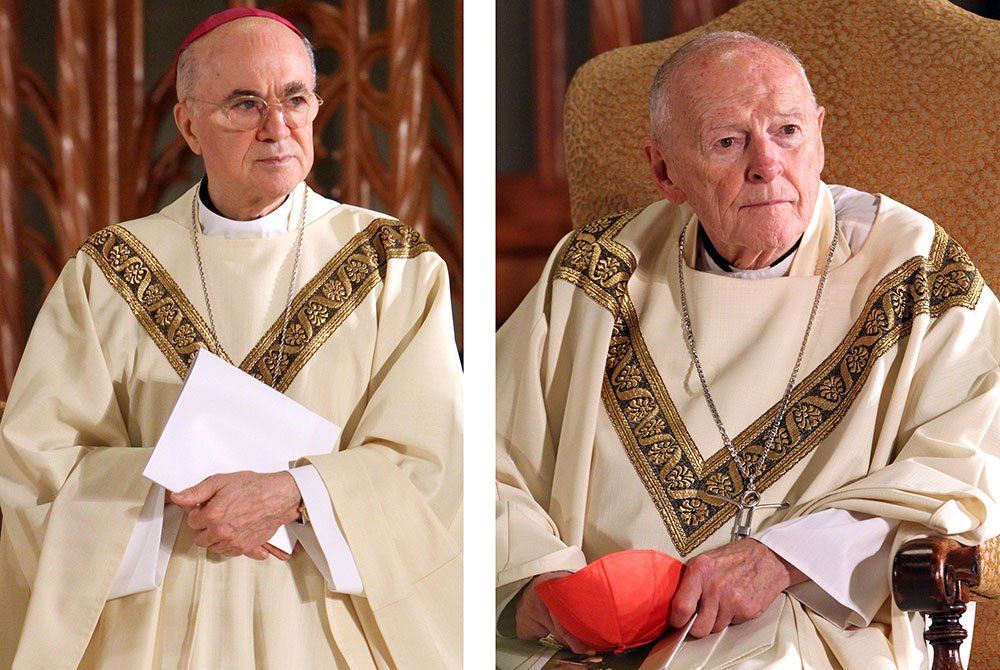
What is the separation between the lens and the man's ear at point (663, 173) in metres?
1.86

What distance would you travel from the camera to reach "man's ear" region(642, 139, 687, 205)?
1856mm

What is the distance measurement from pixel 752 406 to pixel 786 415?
46mm

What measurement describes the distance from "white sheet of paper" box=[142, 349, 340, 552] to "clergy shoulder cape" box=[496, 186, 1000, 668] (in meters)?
0.34

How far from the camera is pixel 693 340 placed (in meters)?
1.83

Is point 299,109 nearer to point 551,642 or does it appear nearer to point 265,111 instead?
point 265,111

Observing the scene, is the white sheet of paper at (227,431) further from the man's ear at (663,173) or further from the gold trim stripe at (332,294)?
the man's ear at (663,173)

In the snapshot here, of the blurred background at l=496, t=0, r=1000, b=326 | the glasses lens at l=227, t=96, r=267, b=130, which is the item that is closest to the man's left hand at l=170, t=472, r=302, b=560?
the glasses lens at l=227, t=96, r=267, b=130

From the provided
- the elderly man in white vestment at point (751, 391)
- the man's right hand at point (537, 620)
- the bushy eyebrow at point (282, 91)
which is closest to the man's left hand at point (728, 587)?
the elderly man in white vestment at point (751, 391)

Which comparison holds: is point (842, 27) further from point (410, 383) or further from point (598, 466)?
point (410, 383)

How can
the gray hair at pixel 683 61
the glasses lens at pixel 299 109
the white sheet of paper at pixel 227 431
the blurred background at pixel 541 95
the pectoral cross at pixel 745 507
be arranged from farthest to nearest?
1. the blurred background at pixel 541 95
2. the gray hair at pixel 683 61
3. the pectoral cross at pixel 745 507
4. the glasses lens at pixel 299 109
5. the white sheet of paper at pixel 227 431

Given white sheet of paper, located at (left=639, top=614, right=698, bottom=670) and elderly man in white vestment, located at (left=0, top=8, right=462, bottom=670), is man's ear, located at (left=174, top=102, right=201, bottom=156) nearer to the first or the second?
elderly man in white vestment, located at (left=0, top=8, right=462, bottom=670)

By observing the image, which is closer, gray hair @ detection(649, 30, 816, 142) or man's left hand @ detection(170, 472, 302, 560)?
man's left hand @ detection(170, 472, 302, 560)

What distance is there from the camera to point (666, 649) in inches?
62.2

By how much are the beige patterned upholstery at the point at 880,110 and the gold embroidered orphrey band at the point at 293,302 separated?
712 mm
